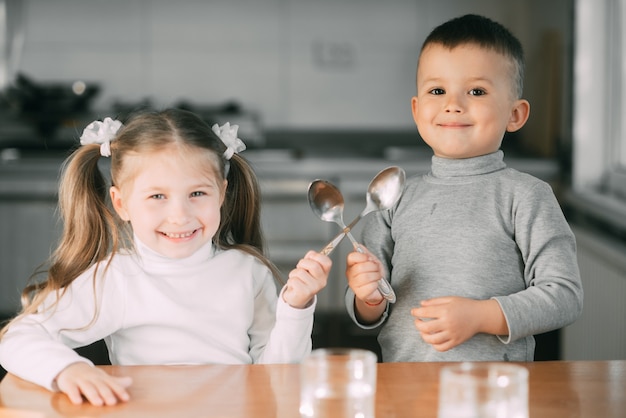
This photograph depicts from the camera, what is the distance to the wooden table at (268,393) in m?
0.92

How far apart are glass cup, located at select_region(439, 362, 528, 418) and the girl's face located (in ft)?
2.10

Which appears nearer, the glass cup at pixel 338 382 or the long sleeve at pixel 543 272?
the glass cup at pixel 338 382

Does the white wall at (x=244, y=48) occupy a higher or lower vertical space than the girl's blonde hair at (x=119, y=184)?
higher

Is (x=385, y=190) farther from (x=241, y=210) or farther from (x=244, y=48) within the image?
(x=244, y=48)

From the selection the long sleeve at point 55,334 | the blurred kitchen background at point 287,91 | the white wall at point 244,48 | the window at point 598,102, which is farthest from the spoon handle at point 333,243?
the white wall at point 244,48

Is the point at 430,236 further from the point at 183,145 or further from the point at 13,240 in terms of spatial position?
the point at 13,240

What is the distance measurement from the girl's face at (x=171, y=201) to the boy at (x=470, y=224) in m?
0.24

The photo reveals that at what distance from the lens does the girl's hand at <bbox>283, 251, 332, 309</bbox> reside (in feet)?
3.94

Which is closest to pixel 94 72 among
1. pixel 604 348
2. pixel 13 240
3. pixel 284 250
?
pixel 13 240

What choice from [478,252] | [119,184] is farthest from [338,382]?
[119,184]

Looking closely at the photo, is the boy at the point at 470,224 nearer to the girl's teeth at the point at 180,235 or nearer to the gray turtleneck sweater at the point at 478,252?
the gray turtleneck sweater at the point at 478,252

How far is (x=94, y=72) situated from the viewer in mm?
4109

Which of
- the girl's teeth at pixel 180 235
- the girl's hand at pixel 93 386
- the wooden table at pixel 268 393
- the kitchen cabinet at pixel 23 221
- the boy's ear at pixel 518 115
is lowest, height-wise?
the kitchen cabinet at pixel 23 221

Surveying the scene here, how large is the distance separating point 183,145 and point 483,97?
1.50 ft
